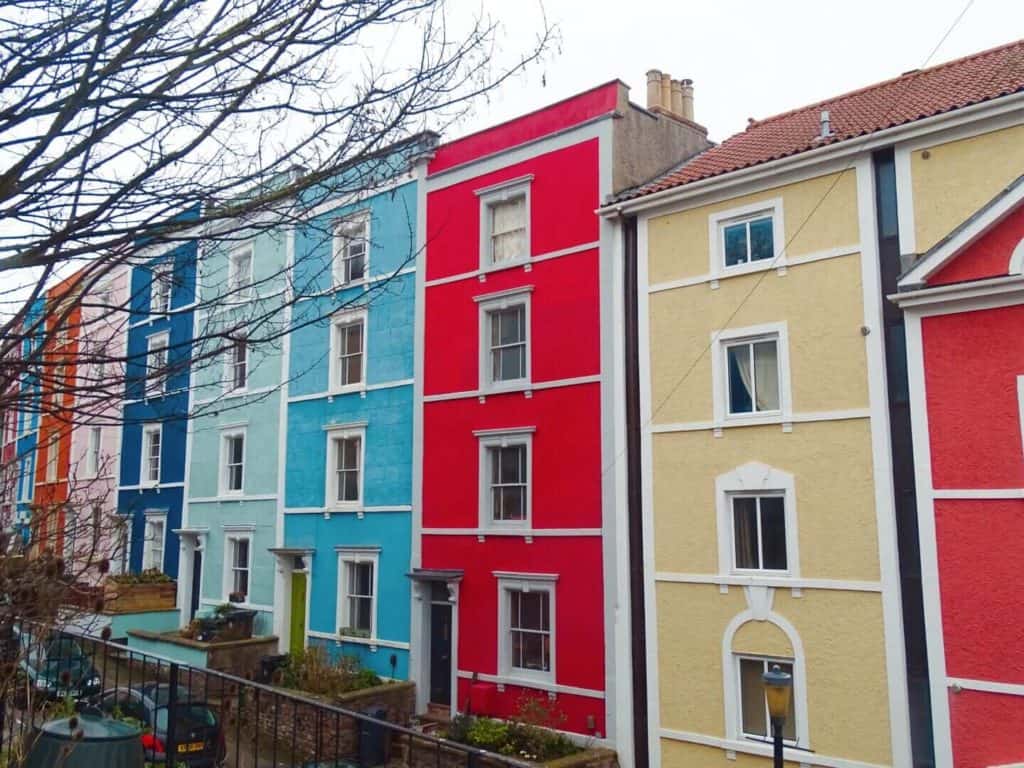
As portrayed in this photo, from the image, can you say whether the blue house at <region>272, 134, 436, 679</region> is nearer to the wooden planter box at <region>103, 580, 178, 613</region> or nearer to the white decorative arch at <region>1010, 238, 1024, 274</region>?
the wooden planter box at <region>103, 580, 178, 613</region>

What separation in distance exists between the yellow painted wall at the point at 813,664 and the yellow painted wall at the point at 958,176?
596 cm

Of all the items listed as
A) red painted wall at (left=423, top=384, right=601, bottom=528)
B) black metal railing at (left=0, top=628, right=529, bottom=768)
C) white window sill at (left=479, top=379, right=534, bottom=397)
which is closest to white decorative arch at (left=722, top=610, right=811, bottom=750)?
red painted wall at (left=423, top=384, right=601, bottom=528)

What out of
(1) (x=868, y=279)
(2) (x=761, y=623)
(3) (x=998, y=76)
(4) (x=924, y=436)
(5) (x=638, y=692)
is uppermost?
(3) (x=998, y=76)

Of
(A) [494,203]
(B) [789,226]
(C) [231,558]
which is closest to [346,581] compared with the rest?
(C) [231,558]

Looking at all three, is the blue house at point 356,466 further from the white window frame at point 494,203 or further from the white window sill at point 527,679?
the white window sill at point 527,679

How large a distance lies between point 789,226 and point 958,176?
2.73m

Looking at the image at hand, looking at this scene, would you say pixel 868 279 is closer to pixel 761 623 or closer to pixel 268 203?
pixel 761 623

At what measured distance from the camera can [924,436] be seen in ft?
45.7

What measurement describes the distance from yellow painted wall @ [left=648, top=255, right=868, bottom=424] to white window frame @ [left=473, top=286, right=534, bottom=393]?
121 inches

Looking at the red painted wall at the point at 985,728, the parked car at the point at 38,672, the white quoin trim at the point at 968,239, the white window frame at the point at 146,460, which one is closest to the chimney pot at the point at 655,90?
the white quoin trim at the point at 968,239

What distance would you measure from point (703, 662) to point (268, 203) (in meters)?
12.9

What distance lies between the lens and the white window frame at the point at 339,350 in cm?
2281

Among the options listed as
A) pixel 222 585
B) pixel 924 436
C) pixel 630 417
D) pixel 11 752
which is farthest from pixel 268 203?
pixel 222 585

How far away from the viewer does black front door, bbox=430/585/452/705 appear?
1998 centimetres
